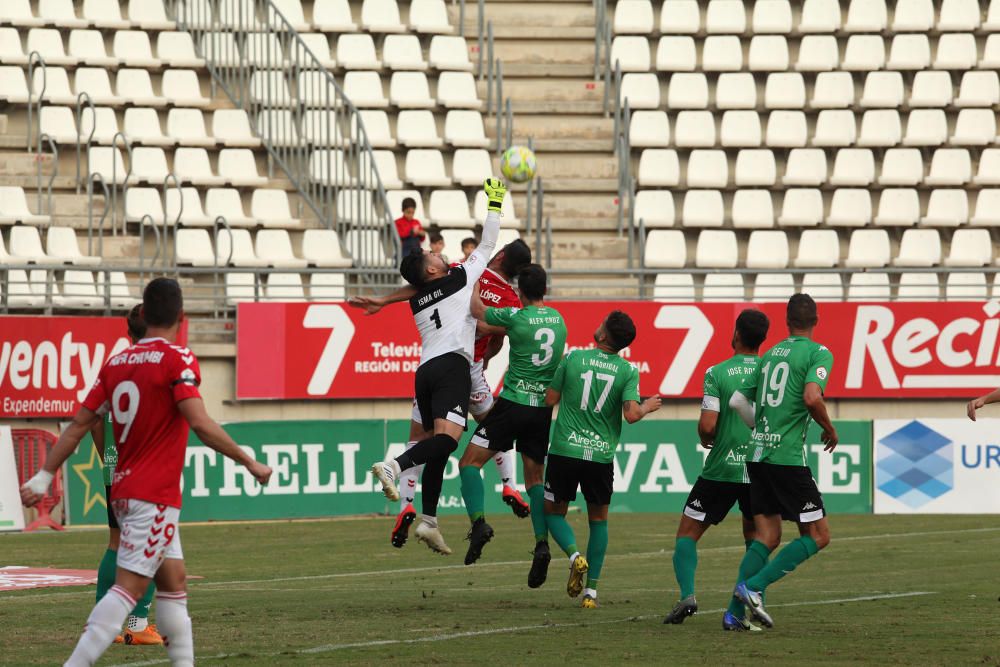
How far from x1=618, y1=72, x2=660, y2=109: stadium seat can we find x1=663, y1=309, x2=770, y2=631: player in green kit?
59.1 feet

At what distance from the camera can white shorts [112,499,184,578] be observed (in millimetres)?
7656

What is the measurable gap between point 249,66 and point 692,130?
768 centimetres

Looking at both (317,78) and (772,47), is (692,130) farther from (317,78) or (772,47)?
(317,78)

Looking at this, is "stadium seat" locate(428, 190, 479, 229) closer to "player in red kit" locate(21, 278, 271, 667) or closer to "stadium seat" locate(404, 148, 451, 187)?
"stadium seat" locate(404, 148, 451, 187)

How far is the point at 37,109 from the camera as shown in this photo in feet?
85.9

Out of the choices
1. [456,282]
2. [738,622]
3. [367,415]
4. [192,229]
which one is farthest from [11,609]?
[192,229]

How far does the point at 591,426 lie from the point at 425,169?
15587 millimetres

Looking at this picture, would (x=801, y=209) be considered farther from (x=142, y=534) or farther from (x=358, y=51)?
(x=142, y=534)

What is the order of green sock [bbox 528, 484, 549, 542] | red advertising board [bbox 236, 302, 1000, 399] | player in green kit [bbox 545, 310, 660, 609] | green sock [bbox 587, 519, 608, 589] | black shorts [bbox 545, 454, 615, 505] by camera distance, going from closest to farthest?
player in green kit [bbox 545, 310, 660, 609] → black shorts [bbox 545, 454, 615, 505] → green sock [bbox 587, 519, 608, 589] → green sock [bbox 528, 484, 549, 542] → red advertising board [bbox 236, 302, 1000, 399]

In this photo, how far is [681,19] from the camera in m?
29.8

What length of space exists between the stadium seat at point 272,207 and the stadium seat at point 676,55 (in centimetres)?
750

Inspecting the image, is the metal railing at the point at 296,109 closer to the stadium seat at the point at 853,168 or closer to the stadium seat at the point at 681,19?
the stadium seat at the point at 681,19

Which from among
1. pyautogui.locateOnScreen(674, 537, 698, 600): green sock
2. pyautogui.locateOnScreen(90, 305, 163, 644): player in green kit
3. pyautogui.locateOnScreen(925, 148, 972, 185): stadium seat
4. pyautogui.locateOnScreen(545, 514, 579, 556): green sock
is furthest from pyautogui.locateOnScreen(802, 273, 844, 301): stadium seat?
pyautogui.locateOnScreen(90, 305, 163, 644): player in green kit

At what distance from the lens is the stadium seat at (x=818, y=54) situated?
2923 centimetres
